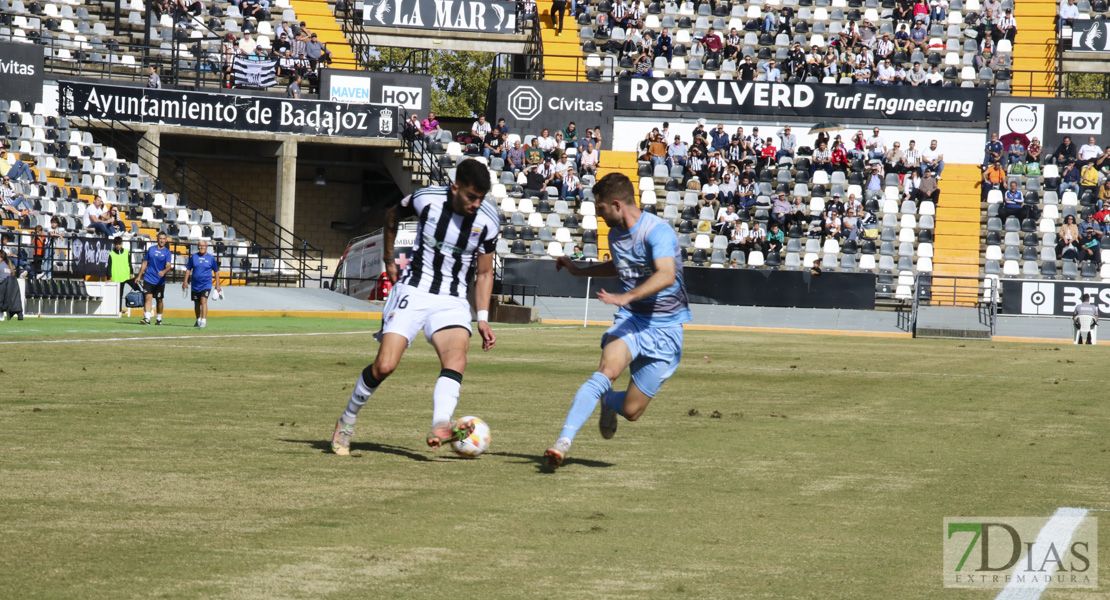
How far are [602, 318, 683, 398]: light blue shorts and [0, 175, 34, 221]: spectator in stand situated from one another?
27684 millimetres

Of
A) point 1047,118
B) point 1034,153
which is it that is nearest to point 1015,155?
point 1034,153

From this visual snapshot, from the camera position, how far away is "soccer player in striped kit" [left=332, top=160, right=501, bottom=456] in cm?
854

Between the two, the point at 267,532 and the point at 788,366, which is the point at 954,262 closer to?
the point at 788,366

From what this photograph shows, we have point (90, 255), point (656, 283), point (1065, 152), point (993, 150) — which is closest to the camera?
point (656, 283)

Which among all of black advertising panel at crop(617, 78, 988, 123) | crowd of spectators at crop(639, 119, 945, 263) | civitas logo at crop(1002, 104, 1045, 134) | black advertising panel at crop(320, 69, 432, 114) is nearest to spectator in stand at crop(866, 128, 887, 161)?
crowd of spectators at crop(639, 119, 945, 263)

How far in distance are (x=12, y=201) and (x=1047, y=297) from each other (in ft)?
91.4

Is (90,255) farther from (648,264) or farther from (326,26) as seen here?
(648,264)

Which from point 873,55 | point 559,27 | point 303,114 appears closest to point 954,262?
point 873,55

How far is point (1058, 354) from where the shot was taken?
86.2 feet

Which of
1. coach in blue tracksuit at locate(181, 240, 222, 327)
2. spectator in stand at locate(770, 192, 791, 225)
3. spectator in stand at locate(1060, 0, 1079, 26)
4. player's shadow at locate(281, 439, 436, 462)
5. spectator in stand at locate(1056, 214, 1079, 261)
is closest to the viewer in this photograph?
player's shadow at locate(281, 439, 436, 462)

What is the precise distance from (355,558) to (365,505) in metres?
1.33

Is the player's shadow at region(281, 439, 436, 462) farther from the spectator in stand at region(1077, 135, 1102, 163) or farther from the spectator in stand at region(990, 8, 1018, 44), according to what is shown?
the spectator in stand at region(990, 8, 1018, 44)

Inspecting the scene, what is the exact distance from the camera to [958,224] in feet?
135

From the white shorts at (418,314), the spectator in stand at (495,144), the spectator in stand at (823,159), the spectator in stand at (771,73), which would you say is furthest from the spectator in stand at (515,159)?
the white shorts at (418,314)
